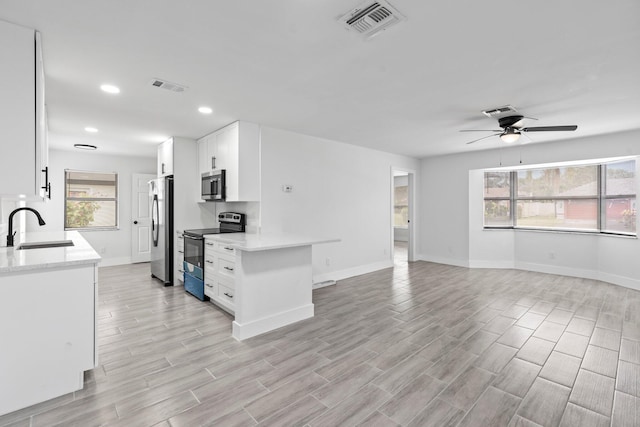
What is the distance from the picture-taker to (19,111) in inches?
74.6

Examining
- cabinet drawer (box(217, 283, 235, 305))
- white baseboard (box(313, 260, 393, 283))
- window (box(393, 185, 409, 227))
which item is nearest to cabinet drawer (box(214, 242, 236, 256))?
cabinet drawer (box(217, 283, 235, 305))

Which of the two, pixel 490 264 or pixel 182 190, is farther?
pixel 490 264

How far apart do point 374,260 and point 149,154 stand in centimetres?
539

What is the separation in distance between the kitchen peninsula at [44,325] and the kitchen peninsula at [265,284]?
3.83 ft

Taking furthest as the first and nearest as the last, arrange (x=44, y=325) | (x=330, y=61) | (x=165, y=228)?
(x=165, y=228)
(x=330, y=61)
(x=44, y=325)

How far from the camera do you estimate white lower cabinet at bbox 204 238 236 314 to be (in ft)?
11.0

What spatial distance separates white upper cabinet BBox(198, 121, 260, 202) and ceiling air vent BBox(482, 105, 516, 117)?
3035mm

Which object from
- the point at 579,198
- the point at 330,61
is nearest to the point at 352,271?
the point at 330,61

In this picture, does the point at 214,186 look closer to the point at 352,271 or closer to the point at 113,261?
the point at 352,271

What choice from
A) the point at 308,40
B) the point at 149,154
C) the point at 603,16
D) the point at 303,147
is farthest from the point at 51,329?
the point at 149,154

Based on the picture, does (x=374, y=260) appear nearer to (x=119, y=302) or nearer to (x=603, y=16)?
(x=119, y=302)

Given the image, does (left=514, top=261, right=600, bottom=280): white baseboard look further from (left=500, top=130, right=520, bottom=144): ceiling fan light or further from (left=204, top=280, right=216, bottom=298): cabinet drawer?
(left=204, top=280, right=216, bottom=298): cabinet drawer

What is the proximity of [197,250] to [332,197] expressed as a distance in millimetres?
2369

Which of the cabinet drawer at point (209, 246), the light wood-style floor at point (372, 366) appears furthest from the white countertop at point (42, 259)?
the cabinet drawer at point (209, 246)
